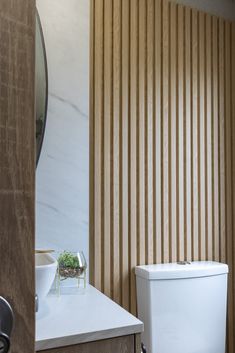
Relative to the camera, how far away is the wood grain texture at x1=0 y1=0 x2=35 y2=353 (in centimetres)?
42

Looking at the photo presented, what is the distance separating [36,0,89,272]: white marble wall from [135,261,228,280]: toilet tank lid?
29 cm

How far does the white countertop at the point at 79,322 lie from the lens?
2.63ft

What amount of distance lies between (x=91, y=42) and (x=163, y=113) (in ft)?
1.58

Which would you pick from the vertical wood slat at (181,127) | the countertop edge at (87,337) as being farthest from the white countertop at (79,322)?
the vertical wood slat at (181,127)

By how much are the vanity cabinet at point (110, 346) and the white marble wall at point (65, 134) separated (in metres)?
0.52

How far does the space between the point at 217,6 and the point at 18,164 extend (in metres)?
1.80

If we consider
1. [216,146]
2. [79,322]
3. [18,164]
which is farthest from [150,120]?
[18,164]

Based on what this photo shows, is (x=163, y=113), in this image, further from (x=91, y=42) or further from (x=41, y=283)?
(x=41, y=283)

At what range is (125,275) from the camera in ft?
4.89

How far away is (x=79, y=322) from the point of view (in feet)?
2.91

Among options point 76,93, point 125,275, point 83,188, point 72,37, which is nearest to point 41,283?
point 83,188

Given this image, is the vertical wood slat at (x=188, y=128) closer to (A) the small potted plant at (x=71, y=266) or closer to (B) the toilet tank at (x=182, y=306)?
(B) the toilet tank at (x=182, y=306)

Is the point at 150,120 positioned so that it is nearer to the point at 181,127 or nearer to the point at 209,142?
the point at 181,127

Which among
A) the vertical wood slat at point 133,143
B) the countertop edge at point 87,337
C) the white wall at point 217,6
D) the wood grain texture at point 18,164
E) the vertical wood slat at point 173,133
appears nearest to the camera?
the wood grain texture at point 18,164
